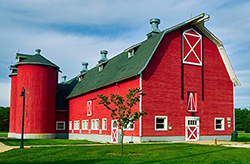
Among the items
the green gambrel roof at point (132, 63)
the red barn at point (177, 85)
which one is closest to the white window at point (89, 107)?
the red barn at point (177, 85)

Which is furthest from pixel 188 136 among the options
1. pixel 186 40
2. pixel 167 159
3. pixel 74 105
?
pixel 74 105

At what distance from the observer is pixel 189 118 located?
23.7 meters

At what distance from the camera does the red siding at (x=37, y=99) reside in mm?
34375

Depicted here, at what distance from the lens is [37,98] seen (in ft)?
114

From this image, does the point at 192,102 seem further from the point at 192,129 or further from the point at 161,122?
the point at 161,122

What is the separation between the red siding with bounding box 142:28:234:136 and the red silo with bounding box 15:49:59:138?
17.4 meters

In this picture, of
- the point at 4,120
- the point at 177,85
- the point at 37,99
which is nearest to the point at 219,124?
the point at 177,85

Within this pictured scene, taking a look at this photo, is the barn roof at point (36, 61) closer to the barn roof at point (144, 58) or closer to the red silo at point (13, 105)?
the red silo at point (13, 105)

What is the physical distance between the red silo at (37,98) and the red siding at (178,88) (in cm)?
1736

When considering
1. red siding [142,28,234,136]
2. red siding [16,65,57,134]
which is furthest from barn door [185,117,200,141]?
red siding [16,65,57,134]

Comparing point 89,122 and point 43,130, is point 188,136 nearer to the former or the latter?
point 89,122

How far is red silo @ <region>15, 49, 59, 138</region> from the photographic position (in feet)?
113

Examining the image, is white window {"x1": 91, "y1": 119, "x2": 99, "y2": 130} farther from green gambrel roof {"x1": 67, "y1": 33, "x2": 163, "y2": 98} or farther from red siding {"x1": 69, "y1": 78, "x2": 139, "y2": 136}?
green gambrel roof {"x1": 67, "y1": 33, "x2": 163, "y2": 98}

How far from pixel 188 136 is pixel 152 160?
39.6 ft
